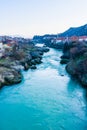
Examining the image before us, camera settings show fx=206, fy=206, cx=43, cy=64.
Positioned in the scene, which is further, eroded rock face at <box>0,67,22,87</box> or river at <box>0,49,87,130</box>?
eroded rock face at <box>0,67,22,87</box>

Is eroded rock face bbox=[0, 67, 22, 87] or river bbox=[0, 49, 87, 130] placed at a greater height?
eroded rock face bbox=[0, 67, 22, 87]

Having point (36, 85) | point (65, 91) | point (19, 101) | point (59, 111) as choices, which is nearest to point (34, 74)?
point (36, 85)

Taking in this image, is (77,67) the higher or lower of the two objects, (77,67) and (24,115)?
the higher

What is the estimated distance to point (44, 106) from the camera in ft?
52.2

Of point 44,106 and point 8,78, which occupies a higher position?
point 8,78

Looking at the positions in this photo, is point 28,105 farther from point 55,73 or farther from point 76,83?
point 55,73

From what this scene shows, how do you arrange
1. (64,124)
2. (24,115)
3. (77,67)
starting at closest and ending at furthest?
(64,124)
(24,115)
(77,67)

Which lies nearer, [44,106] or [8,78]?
[44,106]

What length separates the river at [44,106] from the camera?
13.3 meters

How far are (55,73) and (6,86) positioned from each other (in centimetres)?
873

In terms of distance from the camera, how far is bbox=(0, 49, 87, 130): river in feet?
43.5

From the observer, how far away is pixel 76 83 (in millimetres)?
22531

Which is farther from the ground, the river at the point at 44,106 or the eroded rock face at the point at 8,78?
the eroded rock face at the point at 8,78

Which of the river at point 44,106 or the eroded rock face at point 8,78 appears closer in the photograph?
the river at point 44,106
